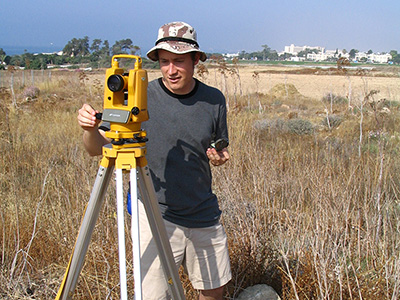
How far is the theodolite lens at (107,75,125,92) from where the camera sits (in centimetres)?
119

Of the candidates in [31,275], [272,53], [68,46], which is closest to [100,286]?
[31,275]

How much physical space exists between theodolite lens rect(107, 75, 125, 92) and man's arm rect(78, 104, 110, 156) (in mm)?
178

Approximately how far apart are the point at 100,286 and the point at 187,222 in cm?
95

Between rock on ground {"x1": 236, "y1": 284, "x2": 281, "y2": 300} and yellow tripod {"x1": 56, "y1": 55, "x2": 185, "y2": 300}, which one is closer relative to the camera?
yellow tripod {"x1": 56, "y1": 55, "x2": 185, "y2": 300}

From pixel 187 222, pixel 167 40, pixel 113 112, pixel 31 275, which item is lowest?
pixel 31 275

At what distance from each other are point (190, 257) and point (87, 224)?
671 millimetres

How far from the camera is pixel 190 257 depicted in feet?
6.05

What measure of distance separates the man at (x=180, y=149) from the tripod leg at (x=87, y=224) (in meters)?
0.39

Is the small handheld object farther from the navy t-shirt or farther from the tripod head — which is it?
the tripod head

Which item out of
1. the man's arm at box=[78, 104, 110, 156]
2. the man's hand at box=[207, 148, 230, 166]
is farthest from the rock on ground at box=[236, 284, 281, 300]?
the man's arm at box=[78, 104, 110, 156]

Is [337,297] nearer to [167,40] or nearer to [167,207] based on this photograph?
[167,207]

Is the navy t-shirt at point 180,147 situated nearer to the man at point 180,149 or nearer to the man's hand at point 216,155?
the man at point 180,149

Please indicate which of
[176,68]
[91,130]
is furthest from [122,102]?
[176,68]

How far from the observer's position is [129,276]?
2.34 meters
